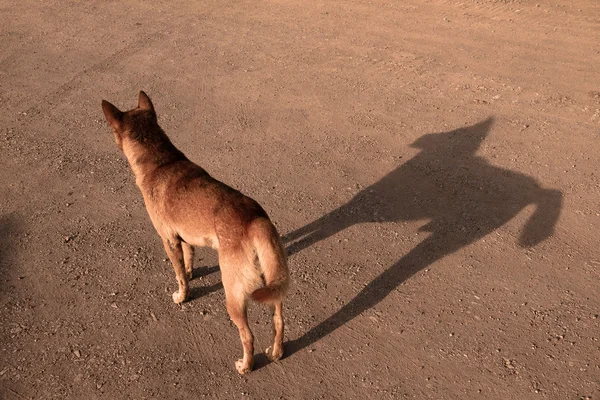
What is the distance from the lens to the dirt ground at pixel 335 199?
17.6ft

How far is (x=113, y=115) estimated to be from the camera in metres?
5.54

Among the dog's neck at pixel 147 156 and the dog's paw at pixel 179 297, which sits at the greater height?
the dog's neck at pixel 147 156

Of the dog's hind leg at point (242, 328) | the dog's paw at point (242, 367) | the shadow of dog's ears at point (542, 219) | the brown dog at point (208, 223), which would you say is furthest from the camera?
the shadow of dog's ears at point (542, 219)

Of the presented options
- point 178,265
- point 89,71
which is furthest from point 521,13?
point 178,265

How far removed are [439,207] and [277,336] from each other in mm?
3006

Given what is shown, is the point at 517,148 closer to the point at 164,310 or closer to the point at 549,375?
the point at 549,375

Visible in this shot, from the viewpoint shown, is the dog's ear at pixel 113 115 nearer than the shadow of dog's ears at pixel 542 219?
Yes

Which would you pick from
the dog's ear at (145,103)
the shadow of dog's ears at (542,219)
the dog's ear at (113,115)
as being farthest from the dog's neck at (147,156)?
the shadow of dog's ears at (542,219)

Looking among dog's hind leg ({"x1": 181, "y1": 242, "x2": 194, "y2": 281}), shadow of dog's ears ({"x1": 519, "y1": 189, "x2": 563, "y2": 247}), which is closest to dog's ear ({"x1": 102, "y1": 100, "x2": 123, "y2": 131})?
dog's hind leg ({"x1": 181, "y1": 242, "x2": 194, "y2": 281})

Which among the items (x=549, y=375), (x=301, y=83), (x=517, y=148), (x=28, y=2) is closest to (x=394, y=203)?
(x=517, y=148)

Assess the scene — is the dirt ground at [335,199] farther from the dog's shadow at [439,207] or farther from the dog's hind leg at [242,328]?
the dog's hind leg at [242,328]

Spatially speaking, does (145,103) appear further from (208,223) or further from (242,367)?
(242,367)

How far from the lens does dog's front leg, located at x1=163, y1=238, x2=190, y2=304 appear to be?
217 inches

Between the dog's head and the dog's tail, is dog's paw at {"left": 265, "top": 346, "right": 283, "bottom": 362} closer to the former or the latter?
the dog's tail
